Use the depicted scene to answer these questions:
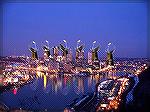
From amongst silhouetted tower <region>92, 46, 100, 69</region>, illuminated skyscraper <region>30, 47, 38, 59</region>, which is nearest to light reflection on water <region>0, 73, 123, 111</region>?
silhouetted tower <region>92, 46, 100, 69</region>

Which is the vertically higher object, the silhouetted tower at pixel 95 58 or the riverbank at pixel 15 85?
the silhouetted tower at pixel 95 58

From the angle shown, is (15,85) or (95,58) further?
(15,85)

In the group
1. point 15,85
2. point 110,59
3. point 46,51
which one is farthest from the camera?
point 15,85

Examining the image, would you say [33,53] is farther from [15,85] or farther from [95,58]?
[95,58]

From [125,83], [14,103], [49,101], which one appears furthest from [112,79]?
[14,103]

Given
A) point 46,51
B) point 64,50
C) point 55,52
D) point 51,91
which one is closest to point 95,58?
point 64,50

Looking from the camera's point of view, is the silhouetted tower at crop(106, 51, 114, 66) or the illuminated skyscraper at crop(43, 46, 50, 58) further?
the illuminated skyscraper at crop(43, 46, 50, 58)

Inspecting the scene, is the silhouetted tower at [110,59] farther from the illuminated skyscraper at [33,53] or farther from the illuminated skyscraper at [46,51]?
the illuminated skyscraper at [33,53]

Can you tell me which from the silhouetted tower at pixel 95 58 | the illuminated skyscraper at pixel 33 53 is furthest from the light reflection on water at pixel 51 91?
the illuminated skyscraper at pixel 33 53

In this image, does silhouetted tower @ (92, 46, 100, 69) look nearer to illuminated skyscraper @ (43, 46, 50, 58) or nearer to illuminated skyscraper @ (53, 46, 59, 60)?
illuminated skyscraper @ (53, 46, 59, 60)
